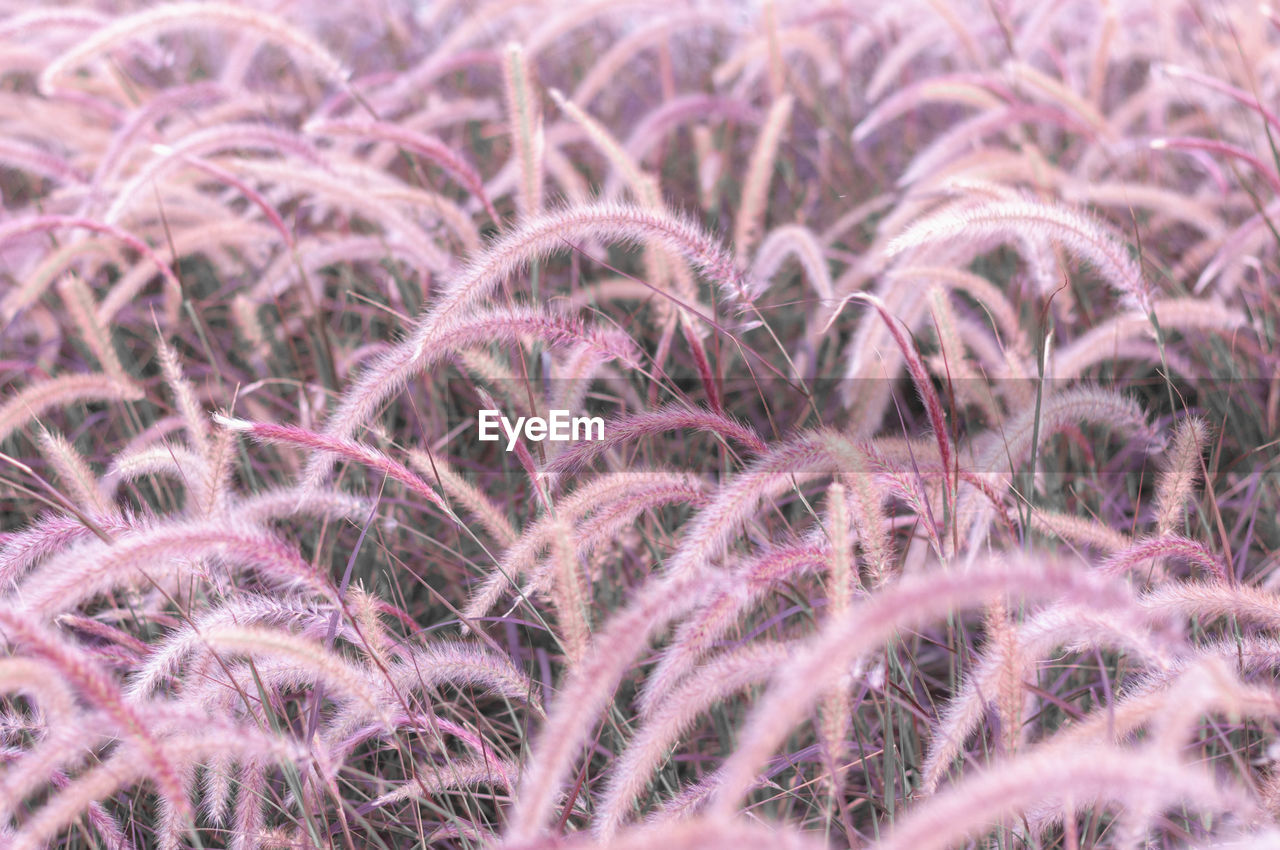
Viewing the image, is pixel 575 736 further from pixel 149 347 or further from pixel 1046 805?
pixel 149 347

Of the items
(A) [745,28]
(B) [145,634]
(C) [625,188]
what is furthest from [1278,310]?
(B) [145,634]

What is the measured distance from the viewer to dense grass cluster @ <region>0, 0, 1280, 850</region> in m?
1.41

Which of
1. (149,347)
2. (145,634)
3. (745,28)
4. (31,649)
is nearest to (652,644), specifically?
(145,634)

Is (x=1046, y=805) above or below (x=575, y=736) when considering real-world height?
below

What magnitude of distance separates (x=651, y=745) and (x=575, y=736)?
329 millimetres

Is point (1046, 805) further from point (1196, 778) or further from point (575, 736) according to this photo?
point (575, 736)

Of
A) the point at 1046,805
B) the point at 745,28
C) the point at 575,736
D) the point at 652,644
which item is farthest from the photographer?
the point at 745,28

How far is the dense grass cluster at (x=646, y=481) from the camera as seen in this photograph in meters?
1.41

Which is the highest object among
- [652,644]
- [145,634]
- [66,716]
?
[66,716]

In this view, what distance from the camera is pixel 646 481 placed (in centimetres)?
181

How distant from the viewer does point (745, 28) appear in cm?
424

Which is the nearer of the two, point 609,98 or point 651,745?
point 651,745

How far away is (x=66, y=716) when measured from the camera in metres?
1.36

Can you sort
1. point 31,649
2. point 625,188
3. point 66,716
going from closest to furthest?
point 31,649 → point 66,716 → point 625,188
